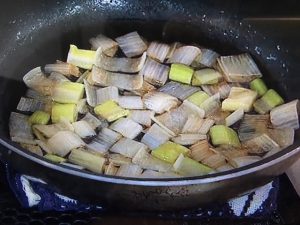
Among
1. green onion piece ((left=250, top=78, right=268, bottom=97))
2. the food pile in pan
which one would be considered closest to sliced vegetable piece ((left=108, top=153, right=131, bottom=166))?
the food pile in pan

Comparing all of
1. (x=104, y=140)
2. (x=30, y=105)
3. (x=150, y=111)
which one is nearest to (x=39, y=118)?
(x=30, y=105)

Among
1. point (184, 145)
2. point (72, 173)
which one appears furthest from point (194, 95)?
point (72, 173)

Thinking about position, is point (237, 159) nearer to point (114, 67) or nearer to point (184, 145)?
point (184, 145)

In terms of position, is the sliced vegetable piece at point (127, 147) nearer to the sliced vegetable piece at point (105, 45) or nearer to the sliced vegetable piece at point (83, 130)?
the sliced vegetable piece at point (83, 130)

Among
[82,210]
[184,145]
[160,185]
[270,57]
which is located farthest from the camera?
[270,57]

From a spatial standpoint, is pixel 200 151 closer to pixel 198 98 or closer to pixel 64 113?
pixel 198 98

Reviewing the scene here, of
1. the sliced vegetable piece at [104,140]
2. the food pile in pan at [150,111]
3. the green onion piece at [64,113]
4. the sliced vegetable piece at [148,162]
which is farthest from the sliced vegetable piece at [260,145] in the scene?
the green onion piece at [64,113]

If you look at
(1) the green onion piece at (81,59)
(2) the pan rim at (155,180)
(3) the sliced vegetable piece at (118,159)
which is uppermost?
(1) the green onion piece at (81,59)

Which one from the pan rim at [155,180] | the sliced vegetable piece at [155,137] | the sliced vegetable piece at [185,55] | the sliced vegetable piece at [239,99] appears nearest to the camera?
the pan rim at [155,180]

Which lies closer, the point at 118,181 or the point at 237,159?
the point at 118,181
